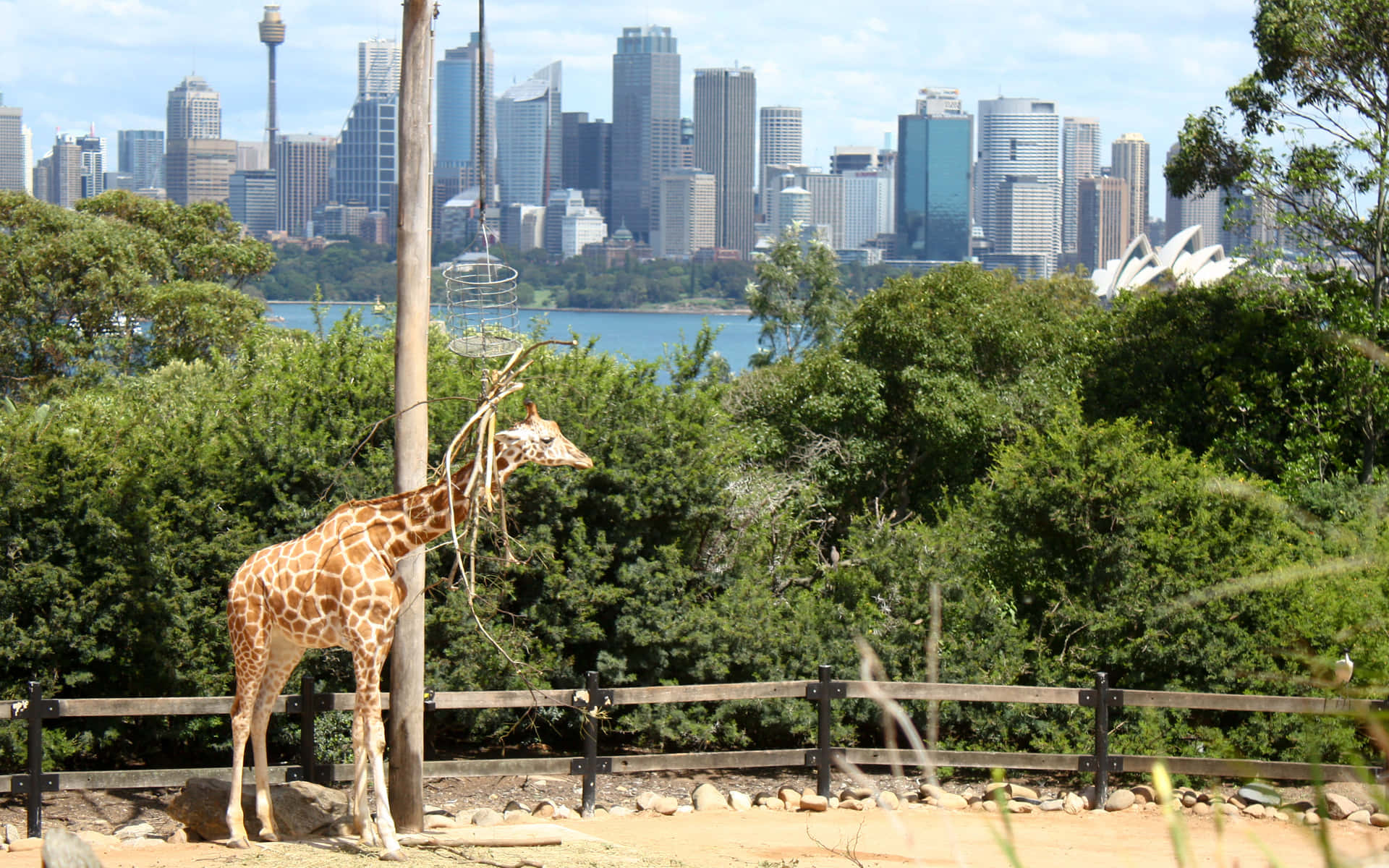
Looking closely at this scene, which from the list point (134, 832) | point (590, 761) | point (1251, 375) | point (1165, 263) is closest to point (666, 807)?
point (590, 761)

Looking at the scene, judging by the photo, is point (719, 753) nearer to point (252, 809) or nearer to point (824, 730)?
point (824, 730)

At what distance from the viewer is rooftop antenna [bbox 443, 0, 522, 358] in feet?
26.1

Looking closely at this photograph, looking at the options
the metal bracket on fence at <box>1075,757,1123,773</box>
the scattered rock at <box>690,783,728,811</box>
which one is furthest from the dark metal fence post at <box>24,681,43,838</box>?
the metal bracket on fence at <box>1075,757,1123,773</box>

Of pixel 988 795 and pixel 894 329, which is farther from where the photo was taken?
pixel 894 329

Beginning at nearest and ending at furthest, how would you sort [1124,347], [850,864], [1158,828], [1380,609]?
[850,864] < [1158,828] < [1380,609] < [1124,347]

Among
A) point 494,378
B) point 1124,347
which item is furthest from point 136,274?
point 494,378

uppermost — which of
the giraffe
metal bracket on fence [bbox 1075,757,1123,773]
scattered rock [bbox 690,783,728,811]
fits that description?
the giraffe

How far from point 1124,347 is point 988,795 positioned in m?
13.6

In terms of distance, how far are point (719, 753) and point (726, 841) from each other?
110 centimetres

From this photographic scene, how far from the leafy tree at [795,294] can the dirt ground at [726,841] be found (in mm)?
37952

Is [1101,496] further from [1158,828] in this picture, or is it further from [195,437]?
[195,437]

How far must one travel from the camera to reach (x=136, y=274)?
32125 millimetres

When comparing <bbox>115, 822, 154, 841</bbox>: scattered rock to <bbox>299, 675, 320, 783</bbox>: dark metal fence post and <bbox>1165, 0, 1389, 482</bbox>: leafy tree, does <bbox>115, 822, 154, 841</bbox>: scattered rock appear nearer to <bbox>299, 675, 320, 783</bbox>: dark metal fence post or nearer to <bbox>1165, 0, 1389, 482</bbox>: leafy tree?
<bbox>299, 675, 320, 783</bbox>: dark metal fence post

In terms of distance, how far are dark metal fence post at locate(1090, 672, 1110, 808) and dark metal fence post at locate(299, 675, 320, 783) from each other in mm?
5242
